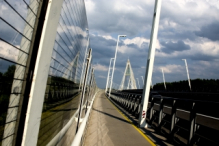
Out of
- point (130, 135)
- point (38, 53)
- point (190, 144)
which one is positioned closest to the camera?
point (38, 53)

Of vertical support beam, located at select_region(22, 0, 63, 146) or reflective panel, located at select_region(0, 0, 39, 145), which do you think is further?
vertical support beam, located at select_region(22, 0, 63, 146)

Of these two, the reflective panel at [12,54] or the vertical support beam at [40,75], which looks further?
the vertical support beam at [40,75]

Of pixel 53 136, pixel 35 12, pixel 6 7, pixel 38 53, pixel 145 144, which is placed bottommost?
pixel 145 144

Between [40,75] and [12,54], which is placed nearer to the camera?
[12,54]

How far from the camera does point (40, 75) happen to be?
1.96 m

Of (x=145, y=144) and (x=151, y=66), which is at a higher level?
(x=151, y=66)

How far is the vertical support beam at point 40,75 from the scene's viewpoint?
6.07 ft

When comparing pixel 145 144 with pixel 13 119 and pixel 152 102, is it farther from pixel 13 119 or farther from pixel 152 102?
pixel 13 119

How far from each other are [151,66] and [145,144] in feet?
17.8

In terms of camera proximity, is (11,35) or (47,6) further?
(47,6)

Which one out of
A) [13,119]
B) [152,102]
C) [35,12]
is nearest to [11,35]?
[35,12]

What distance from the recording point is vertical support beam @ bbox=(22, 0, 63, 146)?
1.85m

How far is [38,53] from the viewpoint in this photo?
1.89 m

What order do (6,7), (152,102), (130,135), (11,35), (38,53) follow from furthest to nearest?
(152,102) → (130,135) → (38,53) → (11,35) → (6,7)
